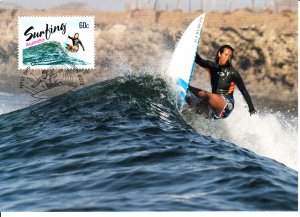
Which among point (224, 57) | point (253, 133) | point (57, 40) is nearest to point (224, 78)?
point (224, 57)

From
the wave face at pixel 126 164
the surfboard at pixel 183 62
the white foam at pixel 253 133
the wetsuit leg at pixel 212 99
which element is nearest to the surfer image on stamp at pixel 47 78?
the wave face at pixel 126 164

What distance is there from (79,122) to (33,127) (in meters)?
1.17

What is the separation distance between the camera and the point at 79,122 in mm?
11016

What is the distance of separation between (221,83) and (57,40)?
4.30m

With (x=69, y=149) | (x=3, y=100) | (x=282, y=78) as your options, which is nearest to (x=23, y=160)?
(x=69, y=149)

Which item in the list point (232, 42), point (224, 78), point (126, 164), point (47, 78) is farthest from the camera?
point (232, 42)

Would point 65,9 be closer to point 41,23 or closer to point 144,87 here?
point 41,23

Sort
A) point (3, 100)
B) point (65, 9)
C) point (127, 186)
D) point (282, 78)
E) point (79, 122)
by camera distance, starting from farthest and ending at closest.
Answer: point (282, 78), point (3, 100), point (65, 9), point (79, 122), point (127, 186)

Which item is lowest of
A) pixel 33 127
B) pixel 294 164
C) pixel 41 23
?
pixel 294 164

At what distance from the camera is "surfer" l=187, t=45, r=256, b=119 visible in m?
12.8

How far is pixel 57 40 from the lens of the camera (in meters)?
13.5

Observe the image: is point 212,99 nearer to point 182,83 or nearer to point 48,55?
point 182,83

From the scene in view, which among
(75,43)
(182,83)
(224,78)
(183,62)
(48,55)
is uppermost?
(75,43)

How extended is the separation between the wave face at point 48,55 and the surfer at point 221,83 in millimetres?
3355
